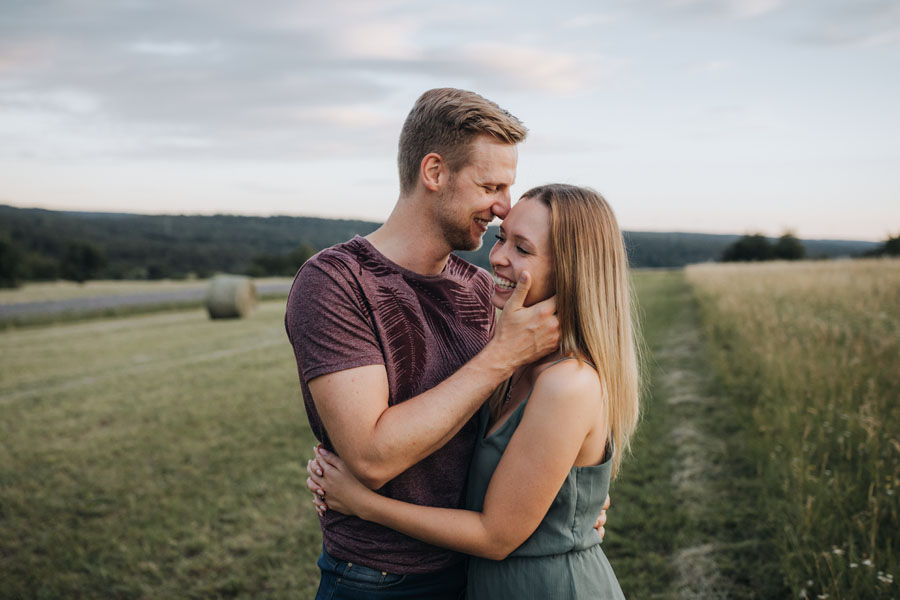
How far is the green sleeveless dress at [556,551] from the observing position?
192cm

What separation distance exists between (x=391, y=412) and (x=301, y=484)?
5.09 meters

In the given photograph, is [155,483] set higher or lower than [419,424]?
lower

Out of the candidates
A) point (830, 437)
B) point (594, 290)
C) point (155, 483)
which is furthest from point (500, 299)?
point (155, 483)

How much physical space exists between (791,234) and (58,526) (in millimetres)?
121224

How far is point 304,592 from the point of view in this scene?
Result: 4.46 metres

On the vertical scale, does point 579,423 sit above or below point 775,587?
above

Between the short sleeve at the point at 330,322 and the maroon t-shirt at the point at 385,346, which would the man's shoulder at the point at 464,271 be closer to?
the maroon t-shirt at the point at 385,346

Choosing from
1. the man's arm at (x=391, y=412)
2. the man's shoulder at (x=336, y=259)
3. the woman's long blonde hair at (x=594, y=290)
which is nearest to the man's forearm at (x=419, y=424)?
the man's arm at (x=391, y=412)

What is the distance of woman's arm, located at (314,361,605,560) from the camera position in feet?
5.79

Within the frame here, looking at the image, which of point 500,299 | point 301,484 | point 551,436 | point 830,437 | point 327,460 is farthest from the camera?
point 301,484

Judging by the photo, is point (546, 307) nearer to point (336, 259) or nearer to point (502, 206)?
point (502, 206)

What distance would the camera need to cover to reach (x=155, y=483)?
6406 millimetres

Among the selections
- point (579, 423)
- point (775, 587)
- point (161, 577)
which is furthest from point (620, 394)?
point (161, 577)

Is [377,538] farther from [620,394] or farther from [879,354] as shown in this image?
[879,354]
